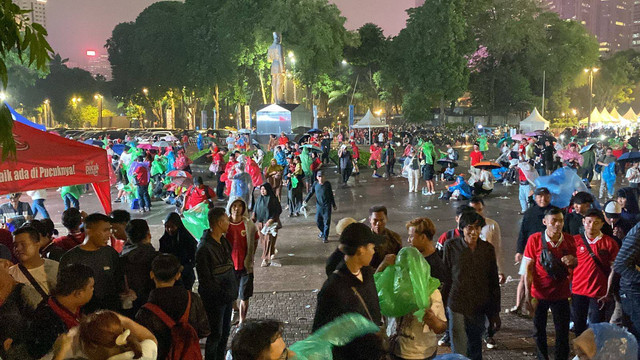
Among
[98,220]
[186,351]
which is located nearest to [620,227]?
[186,351]

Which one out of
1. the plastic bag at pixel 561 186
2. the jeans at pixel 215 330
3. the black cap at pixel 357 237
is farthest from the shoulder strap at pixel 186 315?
the plastic bag at pixel 561 186

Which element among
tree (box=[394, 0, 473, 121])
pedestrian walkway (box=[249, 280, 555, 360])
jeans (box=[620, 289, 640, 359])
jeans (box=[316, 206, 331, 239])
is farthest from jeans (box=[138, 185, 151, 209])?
tree (box=[394, 0, 473, 121])

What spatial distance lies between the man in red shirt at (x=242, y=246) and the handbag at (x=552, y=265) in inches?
126

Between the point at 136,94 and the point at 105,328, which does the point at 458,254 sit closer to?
the point at 105,328

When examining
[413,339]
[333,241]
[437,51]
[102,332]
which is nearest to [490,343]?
[413,339]

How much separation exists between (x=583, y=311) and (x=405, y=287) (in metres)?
2.71

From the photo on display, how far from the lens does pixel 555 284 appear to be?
4.97 m

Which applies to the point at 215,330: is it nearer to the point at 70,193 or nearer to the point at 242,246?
the point at 242,246

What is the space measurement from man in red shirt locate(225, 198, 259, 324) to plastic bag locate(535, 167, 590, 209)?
162 inches

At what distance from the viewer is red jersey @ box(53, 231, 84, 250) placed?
535 centimetres

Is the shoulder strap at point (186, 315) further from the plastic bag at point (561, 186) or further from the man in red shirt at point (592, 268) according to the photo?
the plastic bag at point (561, 186)

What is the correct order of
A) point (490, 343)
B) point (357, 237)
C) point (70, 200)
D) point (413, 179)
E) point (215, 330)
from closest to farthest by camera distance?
point (357, 237)
point (215, 330)
point (490, 343)
point (70, 200)
point (413, 179)

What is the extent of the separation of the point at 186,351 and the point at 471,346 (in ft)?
8.61

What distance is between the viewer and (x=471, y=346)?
4.85m
